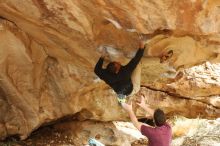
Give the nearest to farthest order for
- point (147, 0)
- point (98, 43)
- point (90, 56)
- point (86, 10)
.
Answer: point (147, 0), point (86, 10), point (98, 43), point (90, 56)

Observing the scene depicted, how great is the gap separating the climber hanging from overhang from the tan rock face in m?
0.29

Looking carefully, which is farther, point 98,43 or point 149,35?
point 98,43

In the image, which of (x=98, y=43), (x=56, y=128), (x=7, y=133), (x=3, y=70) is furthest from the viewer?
(x=56, y=128)

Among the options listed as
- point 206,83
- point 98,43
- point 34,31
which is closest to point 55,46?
point 34,31

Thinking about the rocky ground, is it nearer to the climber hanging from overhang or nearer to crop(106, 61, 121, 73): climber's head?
the climber hanging from overhang

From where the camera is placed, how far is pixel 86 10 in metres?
6.88

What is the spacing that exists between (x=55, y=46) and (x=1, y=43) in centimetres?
97

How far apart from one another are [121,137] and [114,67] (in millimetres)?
4141

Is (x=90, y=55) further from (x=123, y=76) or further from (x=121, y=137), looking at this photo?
(x=121, y=137)

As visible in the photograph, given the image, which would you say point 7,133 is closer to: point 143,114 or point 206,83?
point 143,114

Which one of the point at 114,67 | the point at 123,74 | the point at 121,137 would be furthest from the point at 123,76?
the point at 121,137

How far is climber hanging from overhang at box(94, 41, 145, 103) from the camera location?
7.09m

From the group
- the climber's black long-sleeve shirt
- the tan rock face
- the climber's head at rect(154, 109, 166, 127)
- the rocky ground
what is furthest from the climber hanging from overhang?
the rocky ground

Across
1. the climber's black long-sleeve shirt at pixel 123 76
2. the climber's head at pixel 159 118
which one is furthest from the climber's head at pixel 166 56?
the climber's head at pixel 159 118
